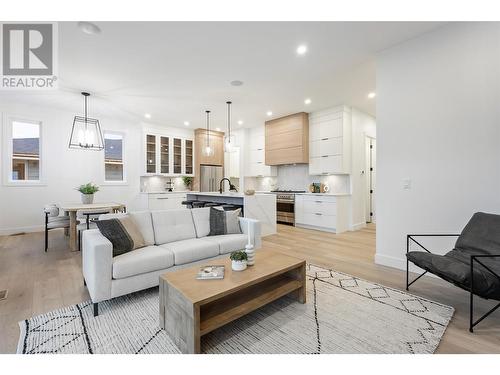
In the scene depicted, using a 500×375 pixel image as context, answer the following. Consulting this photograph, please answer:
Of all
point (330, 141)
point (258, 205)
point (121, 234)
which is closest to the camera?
point (121, 234)

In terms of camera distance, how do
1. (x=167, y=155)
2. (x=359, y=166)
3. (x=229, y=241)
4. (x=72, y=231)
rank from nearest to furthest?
(x=229, y=241) < (x=72, y=231) < (x=359, y=166) < (x=167, y=155)

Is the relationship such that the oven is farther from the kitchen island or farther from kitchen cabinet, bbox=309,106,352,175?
the kitchen island

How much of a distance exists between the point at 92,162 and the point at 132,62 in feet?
12.5

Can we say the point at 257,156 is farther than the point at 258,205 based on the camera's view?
Yes

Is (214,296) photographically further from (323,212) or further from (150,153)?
(150,153)

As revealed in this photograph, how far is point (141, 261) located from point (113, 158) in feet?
17.6

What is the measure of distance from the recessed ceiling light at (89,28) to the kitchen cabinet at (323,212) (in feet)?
15.8

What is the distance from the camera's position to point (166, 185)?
24.9ft

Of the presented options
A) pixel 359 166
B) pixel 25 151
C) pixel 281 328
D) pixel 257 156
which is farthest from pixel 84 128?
pixel 359 166

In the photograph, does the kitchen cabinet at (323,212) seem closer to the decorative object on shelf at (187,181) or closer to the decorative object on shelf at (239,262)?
the decorative object on shelf at (187,181)

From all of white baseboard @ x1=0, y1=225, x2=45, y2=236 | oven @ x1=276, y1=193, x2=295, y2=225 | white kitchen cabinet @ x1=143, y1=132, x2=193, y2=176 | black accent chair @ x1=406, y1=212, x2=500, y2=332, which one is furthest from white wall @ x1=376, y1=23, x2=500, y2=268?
white baseboard @ x1=0, y1=225, x2=45, y2=236

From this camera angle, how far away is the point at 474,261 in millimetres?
2104

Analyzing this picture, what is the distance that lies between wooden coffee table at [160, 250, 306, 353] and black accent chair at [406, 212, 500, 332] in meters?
1.13

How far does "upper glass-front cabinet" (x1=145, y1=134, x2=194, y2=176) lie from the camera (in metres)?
7.02
